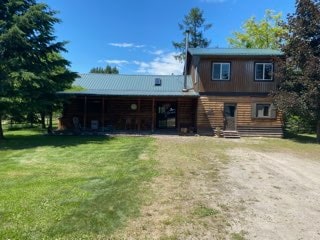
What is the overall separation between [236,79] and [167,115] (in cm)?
571

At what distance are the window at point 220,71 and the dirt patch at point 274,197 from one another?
959 centimetres

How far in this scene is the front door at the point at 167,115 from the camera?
23.6 meters

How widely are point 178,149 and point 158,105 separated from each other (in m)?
9.66

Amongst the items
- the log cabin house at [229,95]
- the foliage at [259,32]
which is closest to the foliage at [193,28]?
the foliage at [259,32]

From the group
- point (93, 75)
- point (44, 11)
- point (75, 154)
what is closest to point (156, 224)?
point (75, 154)

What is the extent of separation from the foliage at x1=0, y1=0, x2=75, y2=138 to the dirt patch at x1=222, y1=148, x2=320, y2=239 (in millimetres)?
9691

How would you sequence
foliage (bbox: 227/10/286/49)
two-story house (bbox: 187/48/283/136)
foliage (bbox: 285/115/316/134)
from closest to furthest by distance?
Result: two-story house (bbox: 187/48/283/136), foliage (bbox: 285/115/316/134), foliage (bbox: 227/10/286/49)

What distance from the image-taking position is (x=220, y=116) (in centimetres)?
2078

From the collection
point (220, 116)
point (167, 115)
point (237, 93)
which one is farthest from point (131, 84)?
point (237, 93)

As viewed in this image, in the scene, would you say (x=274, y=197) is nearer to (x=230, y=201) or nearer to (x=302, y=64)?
(x=230, y=201)

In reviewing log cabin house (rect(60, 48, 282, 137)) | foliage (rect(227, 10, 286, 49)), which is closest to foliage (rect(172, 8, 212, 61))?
foliage (rect(227, 10, 286, 49))

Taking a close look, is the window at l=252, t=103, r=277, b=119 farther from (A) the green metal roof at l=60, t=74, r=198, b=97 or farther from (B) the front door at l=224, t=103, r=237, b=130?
(A) the green metal roof at l=60, t=74, r=198, b=97

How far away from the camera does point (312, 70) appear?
1741 centimetres

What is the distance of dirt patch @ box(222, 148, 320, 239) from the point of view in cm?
545
